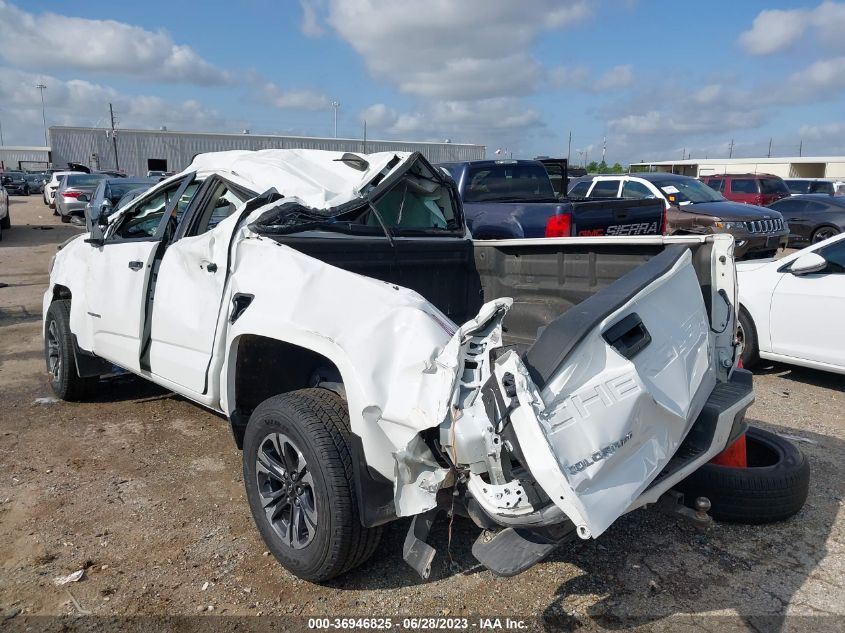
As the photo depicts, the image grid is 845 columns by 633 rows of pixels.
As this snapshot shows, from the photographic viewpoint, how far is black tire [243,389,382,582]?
286 centimetres

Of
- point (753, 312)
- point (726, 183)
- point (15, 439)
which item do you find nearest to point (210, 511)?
point (15, 439)

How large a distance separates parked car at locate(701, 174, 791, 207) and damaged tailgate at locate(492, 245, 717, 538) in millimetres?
19155

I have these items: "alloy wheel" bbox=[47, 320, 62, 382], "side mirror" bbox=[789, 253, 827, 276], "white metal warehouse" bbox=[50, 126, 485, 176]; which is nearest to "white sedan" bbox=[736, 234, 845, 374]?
"side mirror" bbox=[789, 253, 827, 276]

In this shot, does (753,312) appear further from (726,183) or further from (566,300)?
(726,183)

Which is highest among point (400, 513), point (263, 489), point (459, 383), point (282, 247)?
point (282, 247)

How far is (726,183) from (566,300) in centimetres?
1886

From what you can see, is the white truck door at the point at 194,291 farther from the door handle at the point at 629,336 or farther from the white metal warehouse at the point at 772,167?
the white metal warehouse at the point at 772,167

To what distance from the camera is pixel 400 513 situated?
2.67 meters

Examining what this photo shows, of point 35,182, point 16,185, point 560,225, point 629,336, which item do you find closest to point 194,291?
point 629,336

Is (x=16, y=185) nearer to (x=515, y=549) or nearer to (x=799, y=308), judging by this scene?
(x=799, y=308)

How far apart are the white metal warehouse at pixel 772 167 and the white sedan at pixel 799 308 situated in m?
43.4

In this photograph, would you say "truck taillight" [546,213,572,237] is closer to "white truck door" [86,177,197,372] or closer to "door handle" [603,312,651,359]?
"white truck door" [86,177,197,372]

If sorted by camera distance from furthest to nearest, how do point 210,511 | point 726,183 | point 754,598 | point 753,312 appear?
point 726,183 < point 753,312 < point 210,511 < point 754,598

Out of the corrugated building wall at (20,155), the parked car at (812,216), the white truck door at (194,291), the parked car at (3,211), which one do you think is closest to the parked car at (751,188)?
the parked car at (812,216)
